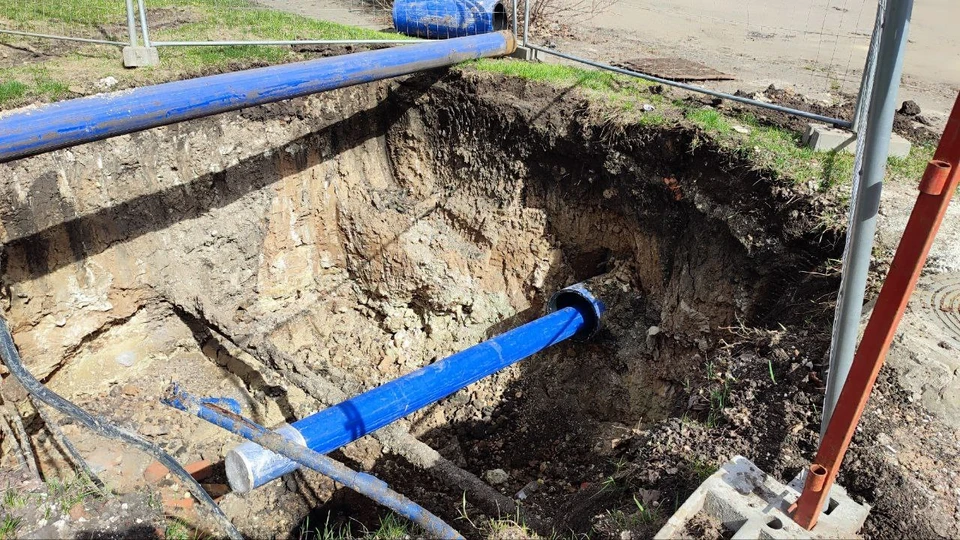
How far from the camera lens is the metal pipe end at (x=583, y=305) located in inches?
190

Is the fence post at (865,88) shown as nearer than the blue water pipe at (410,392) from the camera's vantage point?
No

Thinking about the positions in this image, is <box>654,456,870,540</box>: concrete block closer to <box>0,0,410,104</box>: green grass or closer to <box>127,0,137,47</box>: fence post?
<box>0,0,410,104</box>: green grass

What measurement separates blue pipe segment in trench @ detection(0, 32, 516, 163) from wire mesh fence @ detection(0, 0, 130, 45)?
360 cm

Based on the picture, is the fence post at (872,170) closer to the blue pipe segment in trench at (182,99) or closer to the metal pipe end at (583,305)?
the metal pipe end at (583,305)

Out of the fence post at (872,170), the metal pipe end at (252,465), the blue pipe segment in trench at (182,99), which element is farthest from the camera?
the blue pipe segment in trench at (182,99)

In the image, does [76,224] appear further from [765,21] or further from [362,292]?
[765,21]

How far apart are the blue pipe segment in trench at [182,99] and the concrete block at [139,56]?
2.11m

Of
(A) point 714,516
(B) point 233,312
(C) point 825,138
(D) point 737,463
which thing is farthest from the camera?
(B) point 233,312

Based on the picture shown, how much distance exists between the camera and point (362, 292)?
21.4 ft

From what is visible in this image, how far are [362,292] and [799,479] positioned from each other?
15.4ft

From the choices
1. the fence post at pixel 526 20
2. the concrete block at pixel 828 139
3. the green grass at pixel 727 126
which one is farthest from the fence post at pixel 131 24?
the concrete block at pixel 828 139

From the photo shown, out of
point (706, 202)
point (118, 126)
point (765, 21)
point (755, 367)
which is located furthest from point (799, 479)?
point (765, 21)

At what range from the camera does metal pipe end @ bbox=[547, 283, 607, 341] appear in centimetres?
482

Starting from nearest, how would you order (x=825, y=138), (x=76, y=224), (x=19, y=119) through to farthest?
(x=19, y=119)
(x=825, y=138)
(x=76, y=224)
